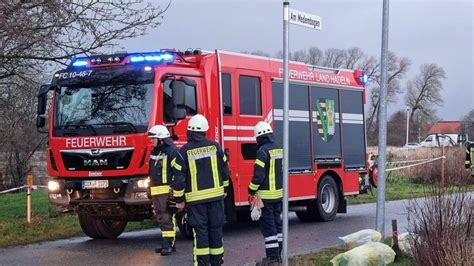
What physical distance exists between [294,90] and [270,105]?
959 millimetres

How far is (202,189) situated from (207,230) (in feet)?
1.57

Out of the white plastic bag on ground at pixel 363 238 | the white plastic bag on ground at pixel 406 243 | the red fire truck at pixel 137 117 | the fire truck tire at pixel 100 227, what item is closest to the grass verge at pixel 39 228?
the fire truck tire at pixel 100 227

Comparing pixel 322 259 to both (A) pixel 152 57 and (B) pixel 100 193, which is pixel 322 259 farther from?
(A) pixel 152 57

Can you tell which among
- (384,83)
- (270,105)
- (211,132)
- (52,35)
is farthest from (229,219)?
(52,35)

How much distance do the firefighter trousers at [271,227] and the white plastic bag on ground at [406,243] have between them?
149 centimetres

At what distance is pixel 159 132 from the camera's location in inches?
363

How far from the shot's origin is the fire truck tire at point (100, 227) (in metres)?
11.1

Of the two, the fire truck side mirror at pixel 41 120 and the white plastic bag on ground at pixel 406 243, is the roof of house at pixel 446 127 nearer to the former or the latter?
the fire truck side mirror at pixel 41 120

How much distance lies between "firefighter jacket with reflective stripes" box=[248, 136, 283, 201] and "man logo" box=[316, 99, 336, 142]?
5023 mm

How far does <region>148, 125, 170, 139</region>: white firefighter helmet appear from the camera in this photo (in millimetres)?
9211

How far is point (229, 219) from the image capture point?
10.8 metres

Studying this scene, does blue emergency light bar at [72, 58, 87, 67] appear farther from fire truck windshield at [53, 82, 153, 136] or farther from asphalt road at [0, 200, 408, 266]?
asphalt road at [0, 200, 408, 266]

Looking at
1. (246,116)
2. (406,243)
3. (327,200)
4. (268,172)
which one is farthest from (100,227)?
(406,243)

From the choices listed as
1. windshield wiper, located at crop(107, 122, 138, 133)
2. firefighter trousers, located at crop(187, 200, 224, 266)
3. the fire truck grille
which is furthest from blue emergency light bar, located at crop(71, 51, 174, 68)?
firefighter trousers, located at crop(187, 200, 224, 266)
